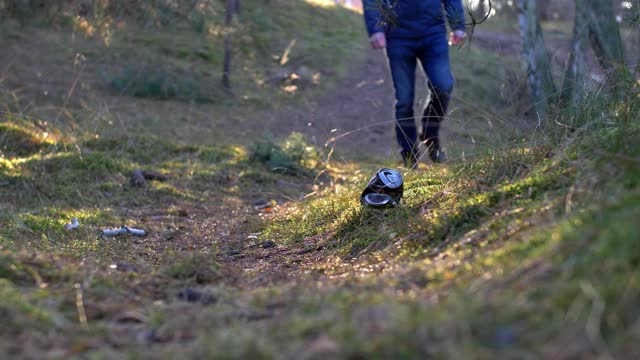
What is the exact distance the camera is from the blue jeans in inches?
222

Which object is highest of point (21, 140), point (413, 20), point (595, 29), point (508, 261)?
point (413, 20)

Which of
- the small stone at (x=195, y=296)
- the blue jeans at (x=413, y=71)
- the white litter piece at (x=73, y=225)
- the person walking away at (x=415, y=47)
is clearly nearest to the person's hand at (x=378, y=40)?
the person walking away at (x=415, y=47)

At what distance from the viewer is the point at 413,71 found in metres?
5.87

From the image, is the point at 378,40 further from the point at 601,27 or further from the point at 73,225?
the point at 601,27

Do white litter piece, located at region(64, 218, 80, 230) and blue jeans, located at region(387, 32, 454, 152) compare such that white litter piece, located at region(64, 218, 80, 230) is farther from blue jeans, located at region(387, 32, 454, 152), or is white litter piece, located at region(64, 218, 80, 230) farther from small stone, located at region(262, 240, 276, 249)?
blue jeans, located at region(387, 32, 454, 152)

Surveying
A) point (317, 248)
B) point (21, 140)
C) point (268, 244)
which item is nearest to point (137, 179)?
point (21, 140)

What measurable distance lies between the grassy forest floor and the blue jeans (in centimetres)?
73

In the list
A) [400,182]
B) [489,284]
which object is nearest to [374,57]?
[400,182]

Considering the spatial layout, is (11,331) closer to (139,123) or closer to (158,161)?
(158,161)

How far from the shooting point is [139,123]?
8.84 m

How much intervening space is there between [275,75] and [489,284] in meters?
10.9

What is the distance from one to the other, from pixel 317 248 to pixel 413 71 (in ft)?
8.19

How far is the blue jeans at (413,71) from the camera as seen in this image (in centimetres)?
563

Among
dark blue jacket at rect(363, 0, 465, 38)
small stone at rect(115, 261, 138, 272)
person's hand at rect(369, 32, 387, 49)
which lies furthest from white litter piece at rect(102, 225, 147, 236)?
dark blue jacket at rect(363, 0, 465, 38)
